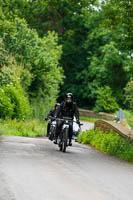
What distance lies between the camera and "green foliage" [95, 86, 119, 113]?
60094mm

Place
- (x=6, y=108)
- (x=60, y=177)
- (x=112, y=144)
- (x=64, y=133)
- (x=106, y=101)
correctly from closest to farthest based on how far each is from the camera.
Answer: (x=60, y=177) < (x=64, y=133) < (x=112, y=144) < (x=6, y=108) < (x=106, y=101)

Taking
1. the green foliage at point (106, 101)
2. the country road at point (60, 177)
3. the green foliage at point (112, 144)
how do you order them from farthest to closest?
the green foliage at point (106, 101)
the green foliage at point (112, 144)
the country road at point (60, 177)

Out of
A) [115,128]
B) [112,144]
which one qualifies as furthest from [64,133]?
[115,128]

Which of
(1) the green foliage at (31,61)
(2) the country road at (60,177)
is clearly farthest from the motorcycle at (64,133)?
(1) the green foliage at (31,61)

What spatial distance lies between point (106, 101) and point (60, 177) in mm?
49969

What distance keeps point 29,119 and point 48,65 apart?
479 centimetres

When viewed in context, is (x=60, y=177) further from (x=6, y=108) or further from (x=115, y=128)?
(x=6, y=108)

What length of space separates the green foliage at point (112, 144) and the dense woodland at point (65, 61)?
9.19 metres

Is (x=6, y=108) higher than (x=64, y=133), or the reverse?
(x=6, y=108)

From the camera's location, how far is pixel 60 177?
35.0ft

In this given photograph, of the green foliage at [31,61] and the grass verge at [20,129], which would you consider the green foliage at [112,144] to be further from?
the green foliage at [31,61]

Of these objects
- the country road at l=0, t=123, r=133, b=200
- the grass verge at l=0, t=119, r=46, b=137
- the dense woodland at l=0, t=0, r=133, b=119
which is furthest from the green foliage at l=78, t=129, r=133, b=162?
the dense woodland at l=0, t=0, r=133, b=119

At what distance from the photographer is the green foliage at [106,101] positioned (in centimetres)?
6009

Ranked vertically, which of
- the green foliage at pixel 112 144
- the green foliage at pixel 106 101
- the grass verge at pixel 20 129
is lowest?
the green foliage at pixel 112 144
